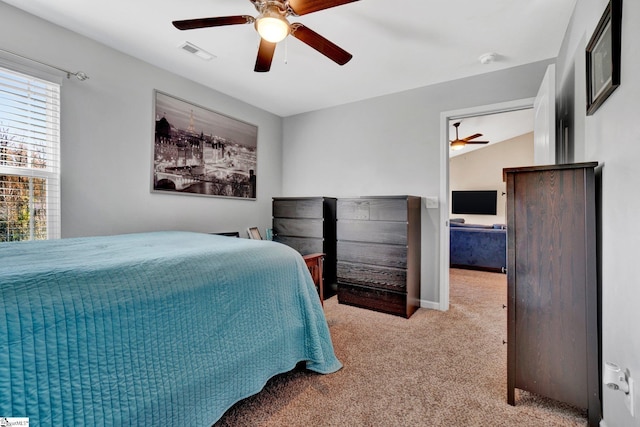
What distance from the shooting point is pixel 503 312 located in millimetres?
2955

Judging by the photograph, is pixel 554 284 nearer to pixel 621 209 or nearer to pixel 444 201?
pixel 621 209

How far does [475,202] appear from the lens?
754 centimetres

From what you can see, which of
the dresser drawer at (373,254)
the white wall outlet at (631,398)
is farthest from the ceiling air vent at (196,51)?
the white wall outlet at (631,398)

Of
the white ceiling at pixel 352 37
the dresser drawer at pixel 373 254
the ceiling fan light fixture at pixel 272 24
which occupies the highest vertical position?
the white ceiling at pixel 352 37

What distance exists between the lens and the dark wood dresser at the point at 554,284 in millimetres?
1362

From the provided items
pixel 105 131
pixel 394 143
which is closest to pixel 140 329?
pixel 105 131

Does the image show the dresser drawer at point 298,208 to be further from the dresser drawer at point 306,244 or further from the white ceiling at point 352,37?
the white ceiling at point 352,37

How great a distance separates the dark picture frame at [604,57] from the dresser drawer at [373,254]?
175 cm

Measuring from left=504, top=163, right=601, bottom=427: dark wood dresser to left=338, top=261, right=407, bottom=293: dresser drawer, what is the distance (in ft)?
4.31

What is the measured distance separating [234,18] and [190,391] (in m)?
1.90

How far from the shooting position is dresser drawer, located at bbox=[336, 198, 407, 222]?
2.84m

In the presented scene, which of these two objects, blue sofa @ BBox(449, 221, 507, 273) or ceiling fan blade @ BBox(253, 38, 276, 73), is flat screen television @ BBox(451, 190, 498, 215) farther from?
ceiling fan blade @ BBox(253, 38, 276, 73)

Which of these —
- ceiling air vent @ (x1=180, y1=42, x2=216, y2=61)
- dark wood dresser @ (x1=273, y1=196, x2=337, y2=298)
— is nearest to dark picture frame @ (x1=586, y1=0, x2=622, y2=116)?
dark wood dresser @ (x1=273, y1=196, x2=337, y2=298)

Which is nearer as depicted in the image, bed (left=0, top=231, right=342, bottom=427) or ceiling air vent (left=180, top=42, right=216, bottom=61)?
bed (left=0, top=231, right=342, bottom=427)
